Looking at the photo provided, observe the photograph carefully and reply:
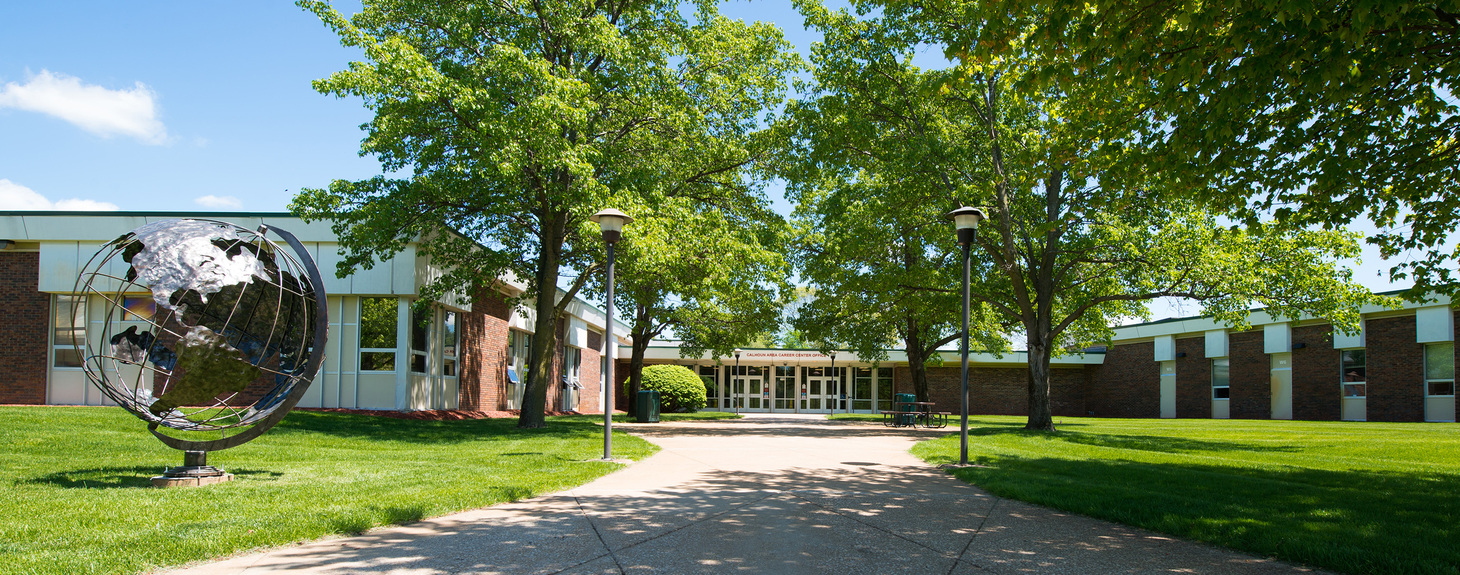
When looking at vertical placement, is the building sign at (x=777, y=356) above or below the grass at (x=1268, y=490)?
above

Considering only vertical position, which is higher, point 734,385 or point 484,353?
point 484,353

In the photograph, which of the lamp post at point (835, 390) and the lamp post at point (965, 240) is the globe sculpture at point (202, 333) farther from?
the lamp post at point (835, 390)

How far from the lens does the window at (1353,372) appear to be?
2872 centimetres

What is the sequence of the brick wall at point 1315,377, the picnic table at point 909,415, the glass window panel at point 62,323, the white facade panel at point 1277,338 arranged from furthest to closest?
1. the white facade panel at point 1277,338
2. the brick wall at point 1315,377
3. the picnic table at point 909,415
4. the glass window panel at point 62,323

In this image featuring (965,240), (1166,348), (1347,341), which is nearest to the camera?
(965,240)

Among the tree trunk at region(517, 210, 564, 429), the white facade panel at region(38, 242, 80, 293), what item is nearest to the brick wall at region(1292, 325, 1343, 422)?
the tree trunk at region(517, 210, 564, 429)

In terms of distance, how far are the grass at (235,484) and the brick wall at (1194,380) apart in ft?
97.1

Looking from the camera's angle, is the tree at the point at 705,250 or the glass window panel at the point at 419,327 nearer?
the tree at the point at 705,250

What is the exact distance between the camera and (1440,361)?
2625 cm

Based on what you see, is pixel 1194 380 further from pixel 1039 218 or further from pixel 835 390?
pixel 1039 218

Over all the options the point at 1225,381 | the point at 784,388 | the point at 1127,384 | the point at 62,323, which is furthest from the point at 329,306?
the point at 1127,384

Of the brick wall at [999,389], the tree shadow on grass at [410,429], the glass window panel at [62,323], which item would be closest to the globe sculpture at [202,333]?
the tree shadow on grass at [410,429]

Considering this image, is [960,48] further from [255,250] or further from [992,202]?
[992,202]

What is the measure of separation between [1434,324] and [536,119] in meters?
27.5
